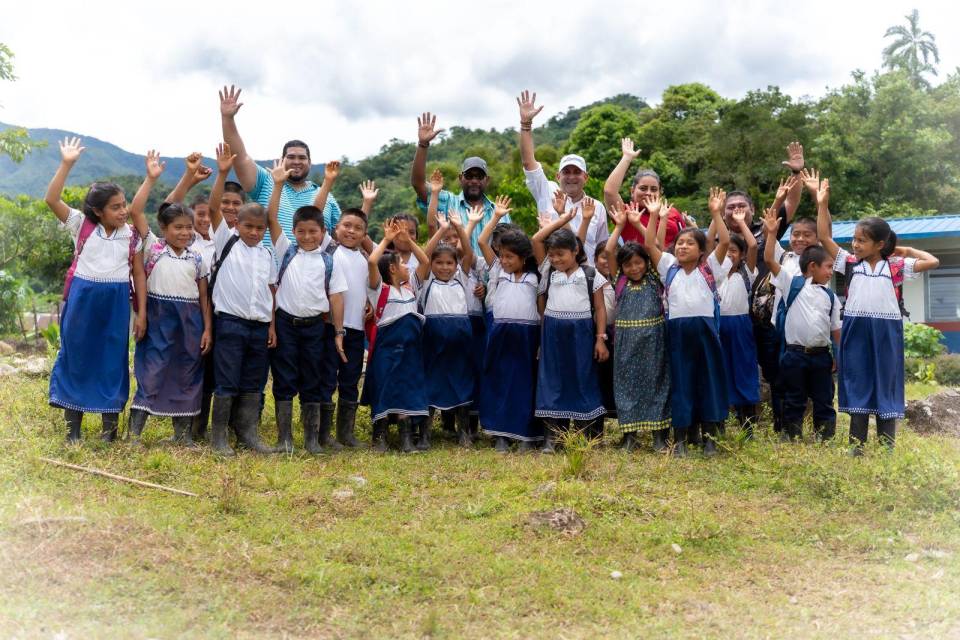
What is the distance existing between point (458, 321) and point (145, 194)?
2419mm

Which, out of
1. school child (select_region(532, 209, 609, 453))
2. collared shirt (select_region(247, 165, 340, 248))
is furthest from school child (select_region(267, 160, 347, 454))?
school child (select_region(532, 209, 609, 453))

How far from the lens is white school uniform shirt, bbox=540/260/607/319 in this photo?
632 cm

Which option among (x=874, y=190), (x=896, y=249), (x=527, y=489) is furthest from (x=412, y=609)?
(x=874, y=190)

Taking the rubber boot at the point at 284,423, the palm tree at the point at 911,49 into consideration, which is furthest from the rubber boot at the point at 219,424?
the palm tree at the point at 911,49

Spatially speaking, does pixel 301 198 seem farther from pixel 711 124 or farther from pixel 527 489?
pixel 711 124

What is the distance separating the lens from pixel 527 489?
5129mm

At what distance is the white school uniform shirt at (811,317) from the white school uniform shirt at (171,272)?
170 inches

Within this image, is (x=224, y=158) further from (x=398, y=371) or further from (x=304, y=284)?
(x=398, y=371)

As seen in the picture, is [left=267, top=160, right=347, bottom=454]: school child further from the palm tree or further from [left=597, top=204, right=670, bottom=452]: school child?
the palm tree

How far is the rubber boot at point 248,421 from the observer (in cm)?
599

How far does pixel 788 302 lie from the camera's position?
6.49 meters

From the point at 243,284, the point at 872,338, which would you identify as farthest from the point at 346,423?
the point at 872,338

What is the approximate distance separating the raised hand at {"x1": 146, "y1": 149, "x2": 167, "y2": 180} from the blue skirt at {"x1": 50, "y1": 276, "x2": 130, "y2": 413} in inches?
30.3

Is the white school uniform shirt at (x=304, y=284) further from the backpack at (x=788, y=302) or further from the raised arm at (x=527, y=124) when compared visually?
the backpack at (x=788, y=302)
